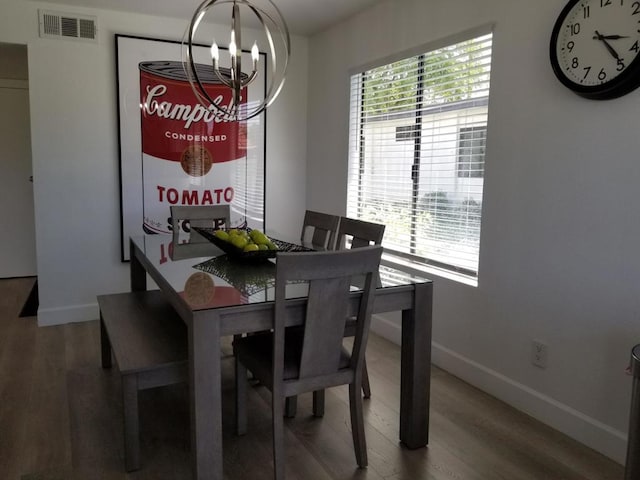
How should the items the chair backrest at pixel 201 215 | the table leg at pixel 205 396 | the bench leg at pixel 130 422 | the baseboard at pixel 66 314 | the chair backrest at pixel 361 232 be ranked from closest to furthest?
the table leg at pixel 205 396 < the bench leg at pixel 130 422 < the chair backrest at pixel 361 232 < the chair backrest at pixel 201 215 < the baseboard at pixel 66 314

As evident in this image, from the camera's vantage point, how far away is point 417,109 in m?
3.34

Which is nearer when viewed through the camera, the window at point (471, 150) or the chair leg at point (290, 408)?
the chair leg at point (290, 408)

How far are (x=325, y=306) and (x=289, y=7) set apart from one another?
2.68 m

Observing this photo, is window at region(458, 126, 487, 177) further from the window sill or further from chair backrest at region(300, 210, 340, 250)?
chair backrest at region(300, 210, 340, 250)

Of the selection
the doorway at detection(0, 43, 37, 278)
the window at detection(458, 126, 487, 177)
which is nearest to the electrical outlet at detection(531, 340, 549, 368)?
the window at detection(458, 126, 487, 177)

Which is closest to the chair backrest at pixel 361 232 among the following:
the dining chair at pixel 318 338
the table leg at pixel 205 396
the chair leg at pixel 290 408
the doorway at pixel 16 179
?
the dining chair at pixel 318 338

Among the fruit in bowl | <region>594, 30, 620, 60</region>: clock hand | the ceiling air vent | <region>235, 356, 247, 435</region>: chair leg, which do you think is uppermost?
the ceiling air vent

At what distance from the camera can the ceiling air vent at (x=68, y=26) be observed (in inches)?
143

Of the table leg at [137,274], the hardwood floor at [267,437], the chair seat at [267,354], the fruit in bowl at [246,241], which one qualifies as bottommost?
the hardwood floor at [267,437]

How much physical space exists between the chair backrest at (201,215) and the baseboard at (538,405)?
169cm

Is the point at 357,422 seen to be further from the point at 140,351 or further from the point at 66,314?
the point at 66,314

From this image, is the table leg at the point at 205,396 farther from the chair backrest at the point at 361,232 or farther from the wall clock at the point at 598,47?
the wall clock at the point at 598,47

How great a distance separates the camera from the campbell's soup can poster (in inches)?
156

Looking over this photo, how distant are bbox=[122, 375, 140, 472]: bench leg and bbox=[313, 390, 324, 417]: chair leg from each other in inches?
33.3
